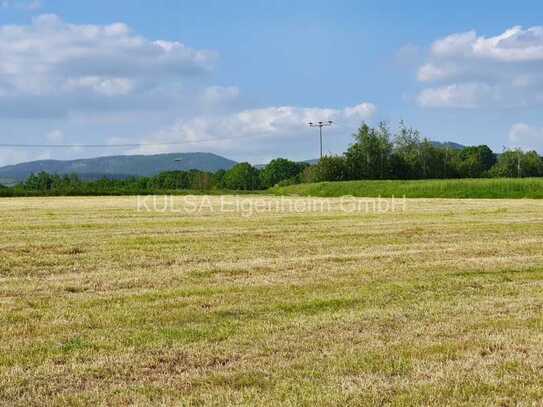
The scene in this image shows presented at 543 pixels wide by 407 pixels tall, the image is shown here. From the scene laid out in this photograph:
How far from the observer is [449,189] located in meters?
63.8

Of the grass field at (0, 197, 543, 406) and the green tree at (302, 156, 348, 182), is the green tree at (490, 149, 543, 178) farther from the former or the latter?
the grass field at (0, 197, 543, 406)

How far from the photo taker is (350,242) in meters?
18.3

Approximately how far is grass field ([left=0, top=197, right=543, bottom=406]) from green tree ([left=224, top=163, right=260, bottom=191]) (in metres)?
147

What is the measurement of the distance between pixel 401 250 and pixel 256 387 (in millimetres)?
10779

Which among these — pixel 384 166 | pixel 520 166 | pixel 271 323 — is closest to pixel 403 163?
pixel 384 166

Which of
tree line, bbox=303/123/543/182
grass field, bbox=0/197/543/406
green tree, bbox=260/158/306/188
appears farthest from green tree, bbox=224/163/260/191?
grass field, bbox=0/197/543/406

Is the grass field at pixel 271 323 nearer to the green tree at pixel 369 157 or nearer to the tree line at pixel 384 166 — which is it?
the tree line at pixel 384 166

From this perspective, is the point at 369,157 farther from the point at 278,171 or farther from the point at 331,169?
the point at 278,171

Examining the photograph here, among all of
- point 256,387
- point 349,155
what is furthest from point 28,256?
point 349,155

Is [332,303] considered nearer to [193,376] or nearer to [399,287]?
[399,287]

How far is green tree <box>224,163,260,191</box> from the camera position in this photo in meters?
165

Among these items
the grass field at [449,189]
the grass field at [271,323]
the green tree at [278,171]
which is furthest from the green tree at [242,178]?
the grass field at [271,323]

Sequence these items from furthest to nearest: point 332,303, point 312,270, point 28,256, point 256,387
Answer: point 28,256, point 312,270, point 332,303, point 256,387

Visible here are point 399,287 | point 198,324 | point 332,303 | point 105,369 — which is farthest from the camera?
point 399,287
